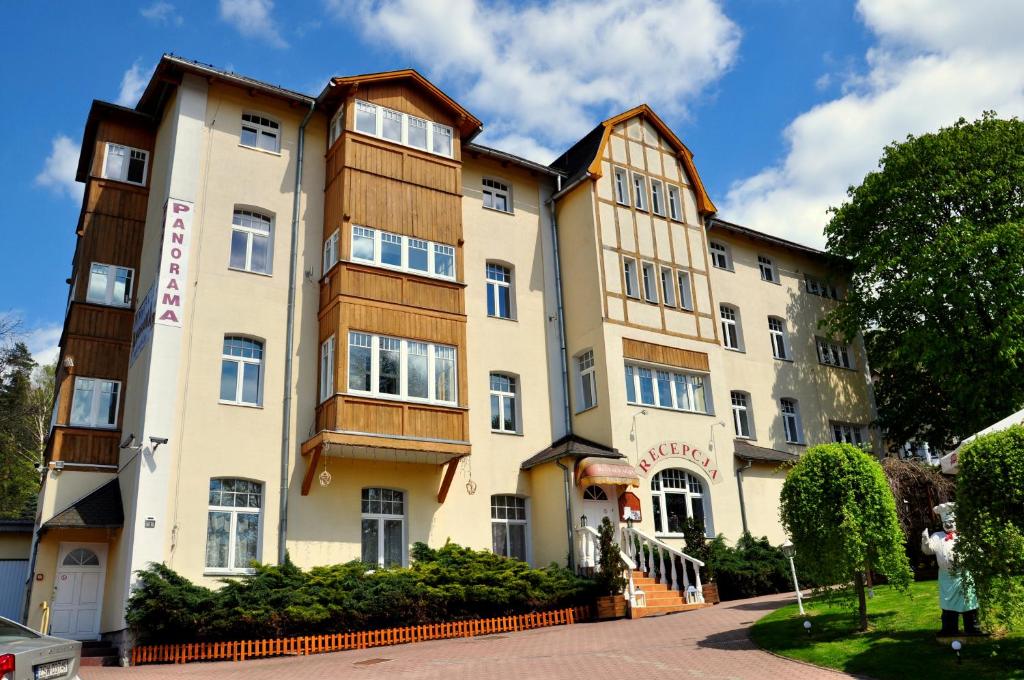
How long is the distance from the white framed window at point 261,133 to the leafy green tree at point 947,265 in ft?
66.9

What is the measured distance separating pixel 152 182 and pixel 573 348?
1289cm

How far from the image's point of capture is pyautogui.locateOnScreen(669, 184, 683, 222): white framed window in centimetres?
2663

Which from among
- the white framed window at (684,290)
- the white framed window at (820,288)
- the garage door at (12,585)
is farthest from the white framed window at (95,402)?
the white framed window at (820,288)

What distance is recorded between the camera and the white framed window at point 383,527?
64.1ft

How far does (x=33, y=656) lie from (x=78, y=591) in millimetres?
12622

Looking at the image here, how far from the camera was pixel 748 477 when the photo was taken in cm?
2489

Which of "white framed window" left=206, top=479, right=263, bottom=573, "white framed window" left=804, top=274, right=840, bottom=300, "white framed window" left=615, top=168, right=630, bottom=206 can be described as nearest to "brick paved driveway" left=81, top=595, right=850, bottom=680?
"white framed window" left=206, top=479, right=263, bottom=573

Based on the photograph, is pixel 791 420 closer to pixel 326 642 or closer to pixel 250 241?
pixel 326 642

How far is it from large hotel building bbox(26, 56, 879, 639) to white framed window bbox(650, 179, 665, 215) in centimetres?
14

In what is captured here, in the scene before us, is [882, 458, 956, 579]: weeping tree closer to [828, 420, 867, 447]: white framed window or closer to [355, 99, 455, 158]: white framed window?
[828, 420, 867, 447]: white framed window

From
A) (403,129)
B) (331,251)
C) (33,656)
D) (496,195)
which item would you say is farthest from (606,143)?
(33,656)

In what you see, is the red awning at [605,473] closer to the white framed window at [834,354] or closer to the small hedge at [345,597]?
the small hedge at [345,597]

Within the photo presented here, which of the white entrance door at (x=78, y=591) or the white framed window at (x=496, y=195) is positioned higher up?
the white framed window at (x=496, y=195)

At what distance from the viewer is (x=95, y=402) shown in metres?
20.4
